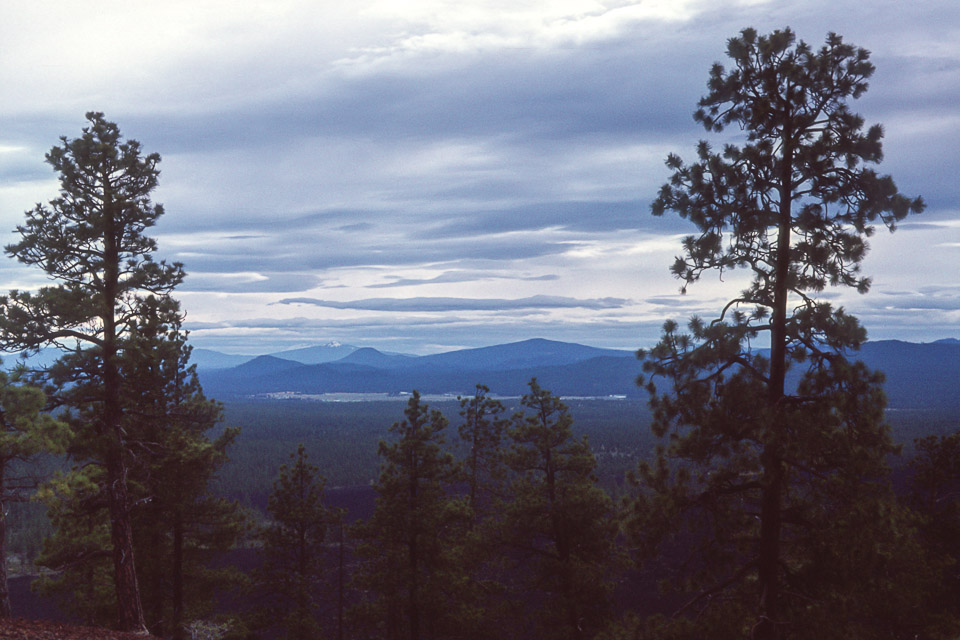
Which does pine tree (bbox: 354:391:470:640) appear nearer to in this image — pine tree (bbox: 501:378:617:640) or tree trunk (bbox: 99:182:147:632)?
pine tree (bbox: 501:378:617:640)

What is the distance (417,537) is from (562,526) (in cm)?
618

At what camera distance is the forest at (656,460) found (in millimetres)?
10938

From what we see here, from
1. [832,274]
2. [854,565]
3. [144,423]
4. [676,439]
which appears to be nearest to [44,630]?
[144,423]

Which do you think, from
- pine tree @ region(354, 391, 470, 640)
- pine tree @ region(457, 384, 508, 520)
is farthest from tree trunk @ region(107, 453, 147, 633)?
pine tree @ region(457, 384, 508, 520)

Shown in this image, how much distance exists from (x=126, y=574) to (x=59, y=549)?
6147 millimetres

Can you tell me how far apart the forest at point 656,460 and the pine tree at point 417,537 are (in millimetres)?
100

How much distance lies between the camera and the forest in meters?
10.9

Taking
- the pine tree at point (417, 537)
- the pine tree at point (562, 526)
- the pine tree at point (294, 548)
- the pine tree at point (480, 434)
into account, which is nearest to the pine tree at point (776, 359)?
the pine tree at point (562, 526)

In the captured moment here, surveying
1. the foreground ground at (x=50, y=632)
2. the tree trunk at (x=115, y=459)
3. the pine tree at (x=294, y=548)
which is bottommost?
the pine tree at (x=294, y=548)

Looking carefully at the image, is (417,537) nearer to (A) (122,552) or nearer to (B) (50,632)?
(A) (122,552)

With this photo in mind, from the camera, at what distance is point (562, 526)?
23.0 meters

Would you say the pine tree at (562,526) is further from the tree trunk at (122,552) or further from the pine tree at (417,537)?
the tree trunk at (122,552)

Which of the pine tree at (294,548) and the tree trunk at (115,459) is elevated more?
the tree trunk at (115,459)

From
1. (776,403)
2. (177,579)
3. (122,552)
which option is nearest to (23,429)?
(122,552)
